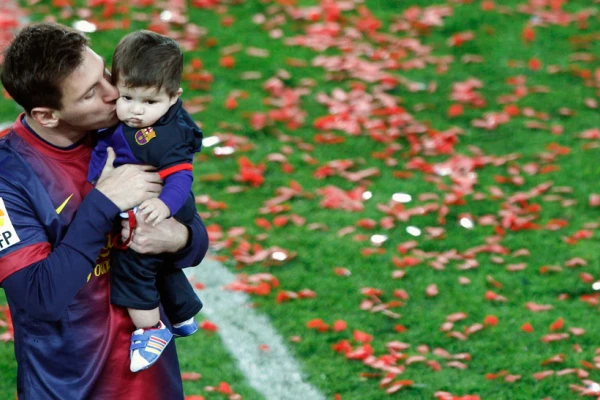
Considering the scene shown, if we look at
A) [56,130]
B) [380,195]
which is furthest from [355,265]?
[56,130]

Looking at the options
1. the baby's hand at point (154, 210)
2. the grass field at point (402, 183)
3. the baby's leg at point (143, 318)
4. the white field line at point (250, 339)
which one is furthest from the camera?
the grass field at point (402, 183)

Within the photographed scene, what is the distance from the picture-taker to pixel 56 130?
11.0 feet

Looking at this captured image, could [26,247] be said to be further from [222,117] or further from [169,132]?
[222,117]

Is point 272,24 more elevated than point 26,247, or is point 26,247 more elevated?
point 26,247

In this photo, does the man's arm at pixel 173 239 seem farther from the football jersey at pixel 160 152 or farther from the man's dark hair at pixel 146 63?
the man's dark hair at pixel 146 63

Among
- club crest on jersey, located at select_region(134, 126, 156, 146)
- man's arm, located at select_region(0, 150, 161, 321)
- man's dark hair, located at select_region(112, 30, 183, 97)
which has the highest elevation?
man's dark hair, located at select_region(112, 30, 183, 97)

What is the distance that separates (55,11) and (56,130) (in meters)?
7.04

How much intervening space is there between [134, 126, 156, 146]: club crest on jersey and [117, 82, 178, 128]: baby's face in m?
0.02

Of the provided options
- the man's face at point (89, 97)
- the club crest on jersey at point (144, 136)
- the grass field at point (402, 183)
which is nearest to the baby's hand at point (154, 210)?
the club crest on jersey at point (144, 136)

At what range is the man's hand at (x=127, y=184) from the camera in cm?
328

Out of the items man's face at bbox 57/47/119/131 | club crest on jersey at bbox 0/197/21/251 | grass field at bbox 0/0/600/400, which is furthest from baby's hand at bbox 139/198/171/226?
grass field at bbox 0/0/600/400

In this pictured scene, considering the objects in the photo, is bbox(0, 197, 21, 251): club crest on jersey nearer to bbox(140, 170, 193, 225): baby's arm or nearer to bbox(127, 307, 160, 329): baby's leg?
bbox(140, 170, 193, 225): baby's arm

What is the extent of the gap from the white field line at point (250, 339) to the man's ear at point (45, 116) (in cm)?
257

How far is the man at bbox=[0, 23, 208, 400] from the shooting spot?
10.3 feet
